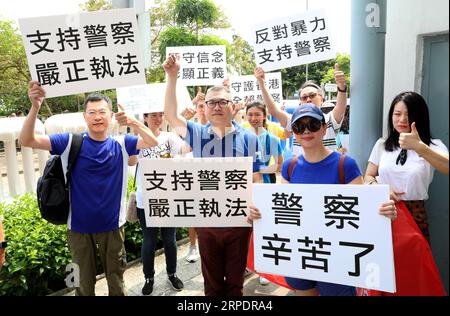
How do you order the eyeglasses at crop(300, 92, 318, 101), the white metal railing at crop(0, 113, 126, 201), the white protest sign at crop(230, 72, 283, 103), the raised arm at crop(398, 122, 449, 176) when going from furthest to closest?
the white protest sign at crop(230, 72, 283, 103)
the white metal railing at crop(0, 113, 126, 201)
the eyeglasses at crop(300, 92, 318, 101)
the raised arm at crop(398, 122, 449, 176)

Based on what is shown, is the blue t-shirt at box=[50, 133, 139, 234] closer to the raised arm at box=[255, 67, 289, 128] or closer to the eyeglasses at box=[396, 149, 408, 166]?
the raised arm at box=[255, 67, 289, 128]

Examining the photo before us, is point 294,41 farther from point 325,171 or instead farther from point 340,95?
point 325,171

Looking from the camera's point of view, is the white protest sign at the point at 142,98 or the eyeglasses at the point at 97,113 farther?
the white protest sign at the point at 142,98

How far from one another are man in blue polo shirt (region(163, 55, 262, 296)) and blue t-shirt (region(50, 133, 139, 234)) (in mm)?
567

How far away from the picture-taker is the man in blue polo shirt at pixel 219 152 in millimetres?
2648

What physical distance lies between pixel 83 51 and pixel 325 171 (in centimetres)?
194

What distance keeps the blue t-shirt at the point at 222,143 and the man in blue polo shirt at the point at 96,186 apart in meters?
0.32

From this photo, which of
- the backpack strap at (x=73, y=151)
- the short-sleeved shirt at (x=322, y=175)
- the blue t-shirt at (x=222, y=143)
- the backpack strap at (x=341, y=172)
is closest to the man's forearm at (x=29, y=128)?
the backpack strap at (x=73, y=151)

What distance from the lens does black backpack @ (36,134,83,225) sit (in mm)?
2576

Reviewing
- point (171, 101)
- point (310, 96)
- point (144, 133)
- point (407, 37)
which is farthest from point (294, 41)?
point (144, 133)

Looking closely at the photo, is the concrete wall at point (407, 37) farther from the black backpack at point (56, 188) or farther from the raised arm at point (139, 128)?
the black backpack at point (56, 188)

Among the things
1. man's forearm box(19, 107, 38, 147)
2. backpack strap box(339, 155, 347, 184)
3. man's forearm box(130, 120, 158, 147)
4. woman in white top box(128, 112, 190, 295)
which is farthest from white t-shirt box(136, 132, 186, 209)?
backpack strap box(339, 155, 347, 184)

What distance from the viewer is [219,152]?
2.67 metres
